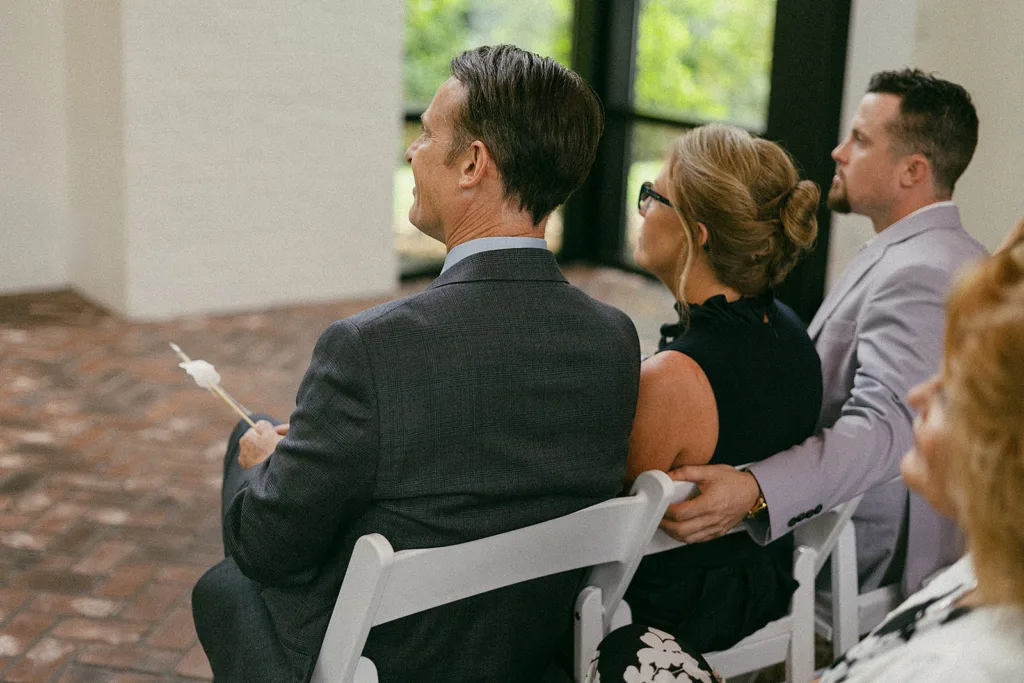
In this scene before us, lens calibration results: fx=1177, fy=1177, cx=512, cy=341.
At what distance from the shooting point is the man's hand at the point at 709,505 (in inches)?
78.8

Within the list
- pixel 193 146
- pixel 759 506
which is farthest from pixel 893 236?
pixel 193 146

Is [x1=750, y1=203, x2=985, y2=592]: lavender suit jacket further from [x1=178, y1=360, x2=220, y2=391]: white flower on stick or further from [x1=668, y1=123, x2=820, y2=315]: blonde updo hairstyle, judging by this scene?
[x1=178, y1=360, x2=220, y2=391]: white flower on stick

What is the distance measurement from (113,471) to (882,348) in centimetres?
265

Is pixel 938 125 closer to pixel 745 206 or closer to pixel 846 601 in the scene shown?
pixel 745 206

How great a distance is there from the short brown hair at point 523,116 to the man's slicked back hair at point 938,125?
4.01 feet

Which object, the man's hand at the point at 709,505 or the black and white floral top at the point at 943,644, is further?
the man's hand at the point at 709,505

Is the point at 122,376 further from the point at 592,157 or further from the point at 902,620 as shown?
the point at 902,620

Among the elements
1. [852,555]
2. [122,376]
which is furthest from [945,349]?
[122,376]

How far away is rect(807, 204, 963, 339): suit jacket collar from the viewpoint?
268 cm

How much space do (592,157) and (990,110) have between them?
7.60ft

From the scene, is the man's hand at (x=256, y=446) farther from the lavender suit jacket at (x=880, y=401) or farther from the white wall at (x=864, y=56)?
the white wall at (x=864, y=56)

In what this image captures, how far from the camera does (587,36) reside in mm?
7145

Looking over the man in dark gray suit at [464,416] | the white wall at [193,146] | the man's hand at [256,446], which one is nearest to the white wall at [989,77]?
the man in dark gray suit at [464,416]

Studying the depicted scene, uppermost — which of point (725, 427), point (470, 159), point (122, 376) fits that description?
point (470, 159)
